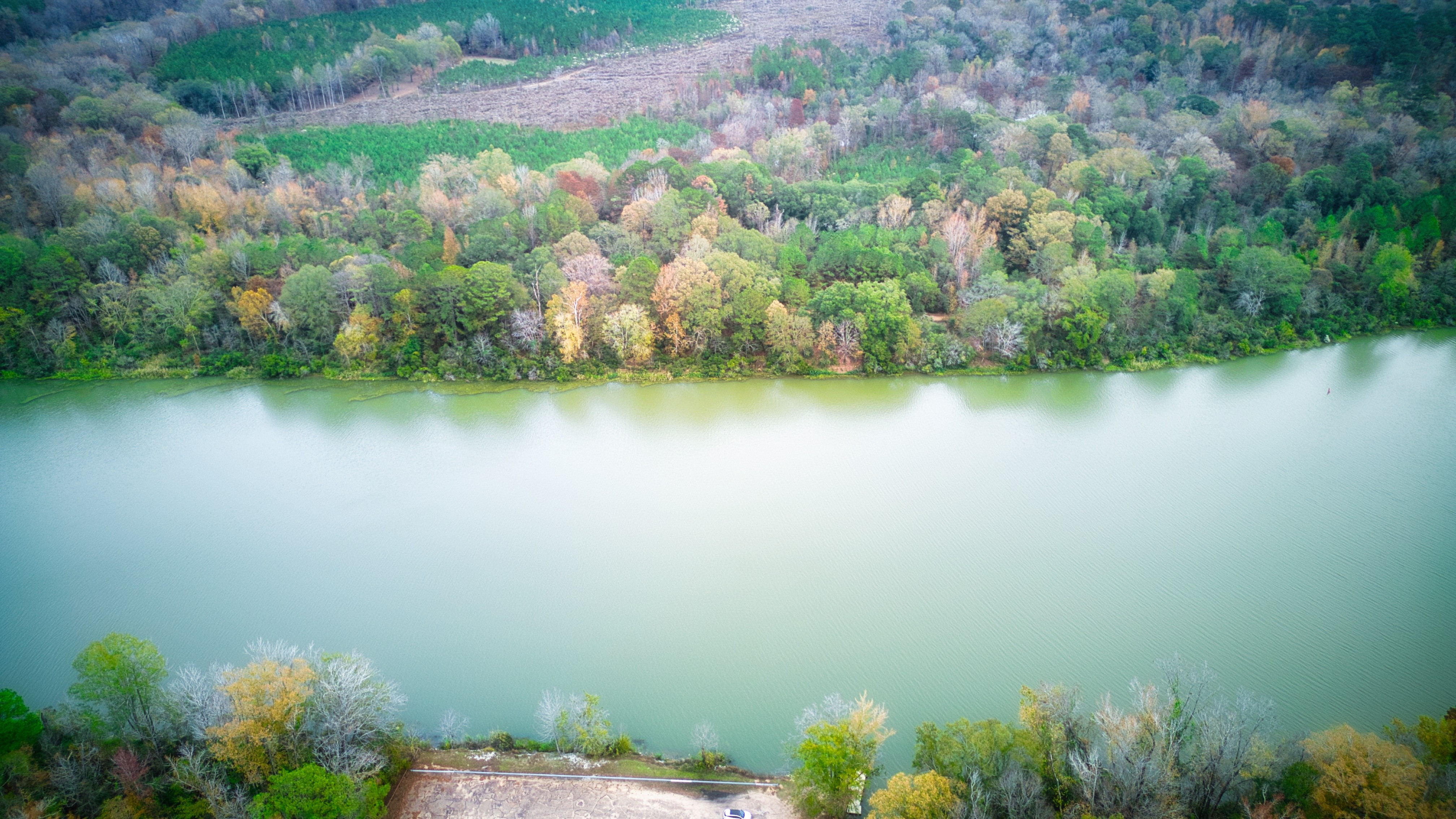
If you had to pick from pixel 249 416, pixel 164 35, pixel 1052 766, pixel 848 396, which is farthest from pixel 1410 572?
pixel 164 35

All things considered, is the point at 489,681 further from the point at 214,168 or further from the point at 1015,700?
the point at 214,168

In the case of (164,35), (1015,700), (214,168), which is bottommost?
(1015,700)

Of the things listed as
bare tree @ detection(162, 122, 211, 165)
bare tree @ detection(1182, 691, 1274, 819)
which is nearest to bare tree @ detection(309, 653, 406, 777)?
bare tree @ detection(1182, 691, 1274, 819)

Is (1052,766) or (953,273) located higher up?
(953,273)

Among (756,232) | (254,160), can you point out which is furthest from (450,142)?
(756,232)

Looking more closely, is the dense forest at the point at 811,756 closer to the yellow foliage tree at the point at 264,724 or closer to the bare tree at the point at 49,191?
the yellow foliage tree at the point at 264,724

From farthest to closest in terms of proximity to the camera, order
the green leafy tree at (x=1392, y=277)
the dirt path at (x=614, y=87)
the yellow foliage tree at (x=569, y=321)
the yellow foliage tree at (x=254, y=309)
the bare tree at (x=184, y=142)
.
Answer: the dirt path at (x=614, y=87) → the bare tree at (x=184, y=142) → the green leafy tree at (x=1392, y=277) → the yellow foliage tree at (x=254, y=309) → the yellow foliage tree at (x=569, y=321)

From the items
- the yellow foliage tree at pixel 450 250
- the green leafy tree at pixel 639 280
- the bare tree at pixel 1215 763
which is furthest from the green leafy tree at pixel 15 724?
A: the yellow foliage tree at pixel 450 250
